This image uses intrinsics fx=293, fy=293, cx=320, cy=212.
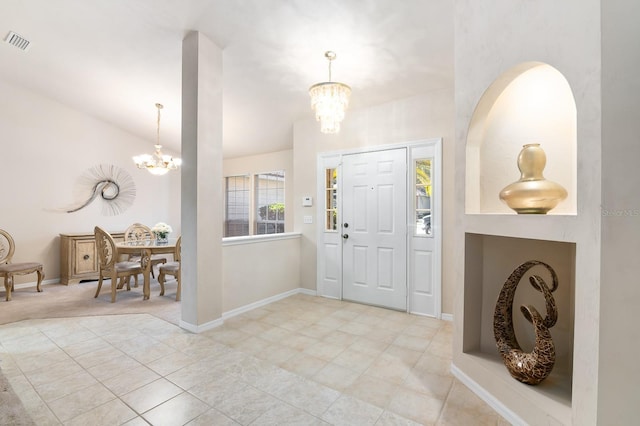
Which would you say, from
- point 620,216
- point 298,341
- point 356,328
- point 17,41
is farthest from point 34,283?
point 620,216

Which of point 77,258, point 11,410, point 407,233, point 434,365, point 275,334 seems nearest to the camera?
point 11,410

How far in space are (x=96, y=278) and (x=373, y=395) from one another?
546 centimetres

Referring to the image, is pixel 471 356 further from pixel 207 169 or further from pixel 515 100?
pixel 207 169

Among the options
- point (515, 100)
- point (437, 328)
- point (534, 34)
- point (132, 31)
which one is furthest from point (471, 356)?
point (132, 31)

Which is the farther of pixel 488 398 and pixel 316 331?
pixel 316 331

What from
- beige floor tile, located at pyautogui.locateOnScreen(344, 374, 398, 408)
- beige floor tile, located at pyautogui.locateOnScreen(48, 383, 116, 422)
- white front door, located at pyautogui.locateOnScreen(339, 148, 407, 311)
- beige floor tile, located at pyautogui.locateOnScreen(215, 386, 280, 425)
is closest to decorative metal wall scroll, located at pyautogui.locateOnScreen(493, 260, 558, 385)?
beige floor tile, located at pyautogui.locateOnScreen(344, 374, 398, 408)

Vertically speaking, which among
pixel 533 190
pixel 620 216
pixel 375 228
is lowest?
pixel 375 228

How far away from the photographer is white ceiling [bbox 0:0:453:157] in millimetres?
2592

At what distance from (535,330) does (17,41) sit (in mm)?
5908

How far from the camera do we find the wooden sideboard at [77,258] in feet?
16.2

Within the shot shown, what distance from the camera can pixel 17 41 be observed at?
3.52 metres

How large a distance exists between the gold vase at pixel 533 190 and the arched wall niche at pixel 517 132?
30 centimetres

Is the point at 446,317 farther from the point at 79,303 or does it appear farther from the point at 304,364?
the point at 79,303

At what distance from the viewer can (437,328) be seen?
3.17m
